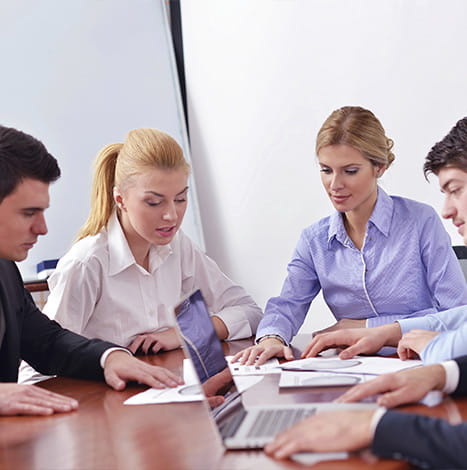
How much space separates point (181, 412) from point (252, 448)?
0.31 metres

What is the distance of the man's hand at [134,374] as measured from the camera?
1.64 m

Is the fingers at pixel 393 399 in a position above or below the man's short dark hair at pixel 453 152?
below

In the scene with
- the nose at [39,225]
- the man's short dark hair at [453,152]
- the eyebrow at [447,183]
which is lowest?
the nose at [39,225]

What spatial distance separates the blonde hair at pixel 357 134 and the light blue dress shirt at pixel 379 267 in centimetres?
15

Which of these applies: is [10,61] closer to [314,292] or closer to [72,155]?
[72,155]

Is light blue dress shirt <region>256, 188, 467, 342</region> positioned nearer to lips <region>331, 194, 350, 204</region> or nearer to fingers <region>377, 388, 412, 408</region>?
lips <region>331, 194, 350, 204</region>

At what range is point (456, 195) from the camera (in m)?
1.76

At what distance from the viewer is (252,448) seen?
112 cm

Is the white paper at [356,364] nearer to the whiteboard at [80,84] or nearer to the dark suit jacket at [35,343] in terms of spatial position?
the dark suit jacket at [35,343]

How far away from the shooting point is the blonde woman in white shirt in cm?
220

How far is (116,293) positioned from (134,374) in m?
0.63

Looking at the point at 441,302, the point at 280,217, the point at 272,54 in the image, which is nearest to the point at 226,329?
the point at 441,302

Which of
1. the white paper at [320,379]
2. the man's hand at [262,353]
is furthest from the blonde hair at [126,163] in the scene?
the white paper at [320,379]

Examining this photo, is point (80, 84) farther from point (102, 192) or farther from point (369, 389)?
point (369, 389)
